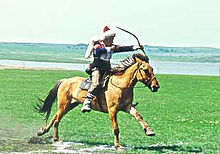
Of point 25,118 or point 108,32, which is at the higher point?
point 108,32

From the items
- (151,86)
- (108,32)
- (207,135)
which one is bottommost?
(207,135)

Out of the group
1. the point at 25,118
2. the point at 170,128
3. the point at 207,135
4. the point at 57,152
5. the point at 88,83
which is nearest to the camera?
the point at 57,152

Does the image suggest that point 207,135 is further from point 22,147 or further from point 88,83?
point 22,147

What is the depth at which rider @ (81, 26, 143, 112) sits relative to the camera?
1475cm

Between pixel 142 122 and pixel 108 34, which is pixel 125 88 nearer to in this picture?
pixel 142 122

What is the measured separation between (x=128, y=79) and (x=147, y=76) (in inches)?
21.3

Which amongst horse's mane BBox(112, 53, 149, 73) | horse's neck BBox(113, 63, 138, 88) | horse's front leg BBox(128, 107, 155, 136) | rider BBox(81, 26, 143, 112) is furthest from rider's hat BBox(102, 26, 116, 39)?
horse's front leg BBox(128, 107, 155, 136)

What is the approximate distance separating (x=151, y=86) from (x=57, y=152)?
3025 millimetres

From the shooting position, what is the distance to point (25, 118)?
23.2m

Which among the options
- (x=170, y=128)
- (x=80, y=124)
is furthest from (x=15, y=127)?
(x=170, y=128)

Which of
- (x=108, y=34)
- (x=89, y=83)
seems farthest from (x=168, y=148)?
(x=108, y=34)

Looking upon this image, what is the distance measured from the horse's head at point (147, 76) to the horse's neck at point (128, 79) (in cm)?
16

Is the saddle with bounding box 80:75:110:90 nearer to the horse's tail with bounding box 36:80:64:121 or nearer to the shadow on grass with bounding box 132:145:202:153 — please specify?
the horse's tail with bounding box 36:80:64:121

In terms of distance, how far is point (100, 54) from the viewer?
14.8 m
